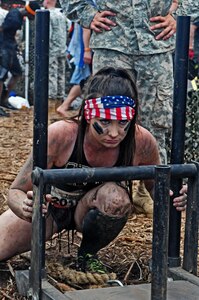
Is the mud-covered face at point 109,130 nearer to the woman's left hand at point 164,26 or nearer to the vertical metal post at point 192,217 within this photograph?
the vertical metal post at point 192,217

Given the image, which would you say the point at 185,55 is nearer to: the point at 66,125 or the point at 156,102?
the point at 66,125

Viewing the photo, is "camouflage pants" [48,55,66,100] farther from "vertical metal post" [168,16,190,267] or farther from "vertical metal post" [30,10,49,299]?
"vertical metal post" [30,10,49,299]

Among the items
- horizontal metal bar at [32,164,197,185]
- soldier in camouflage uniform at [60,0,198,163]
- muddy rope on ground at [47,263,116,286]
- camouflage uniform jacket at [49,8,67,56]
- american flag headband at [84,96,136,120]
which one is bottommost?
muddy rope on ground at [47,263,116,286]

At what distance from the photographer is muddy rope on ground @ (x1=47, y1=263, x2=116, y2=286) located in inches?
144

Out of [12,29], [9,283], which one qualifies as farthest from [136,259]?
[12,29]

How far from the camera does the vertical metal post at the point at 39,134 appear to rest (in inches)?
125

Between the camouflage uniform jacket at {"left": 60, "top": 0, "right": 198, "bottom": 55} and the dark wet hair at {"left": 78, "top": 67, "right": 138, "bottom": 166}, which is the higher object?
the camouflage uniform jacket at {"left": 60, "top": 0, "right": 198, "bottom": 55}

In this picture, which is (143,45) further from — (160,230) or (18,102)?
(18,102)

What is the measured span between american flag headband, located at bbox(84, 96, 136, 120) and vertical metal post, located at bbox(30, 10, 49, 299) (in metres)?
0.32

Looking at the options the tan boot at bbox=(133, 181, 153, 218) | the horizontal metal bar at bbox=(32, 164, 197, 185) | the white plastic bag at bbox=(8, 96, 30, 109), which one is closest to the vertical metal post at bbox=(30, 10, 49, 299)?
the horizontal metal bar at bbox=(32, 164, 197, 185)

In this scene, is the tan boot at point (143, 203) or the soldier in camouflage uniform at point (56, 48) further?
the soldier in camouflage uniform at point (56, 48)

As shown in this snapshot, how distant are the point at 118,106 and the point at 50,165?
437 mm

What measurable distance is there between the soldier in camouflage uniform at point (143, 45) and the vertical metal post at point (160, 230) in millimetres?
2263

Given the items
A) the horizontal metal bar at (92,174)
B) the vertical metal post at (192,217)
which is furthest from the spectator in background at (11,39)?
the horizontal metal bar at (92,174)
